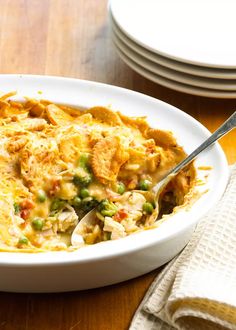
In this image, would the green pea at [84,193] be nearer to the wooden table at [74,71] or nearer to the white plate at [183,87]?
the wooden table at [74,71]

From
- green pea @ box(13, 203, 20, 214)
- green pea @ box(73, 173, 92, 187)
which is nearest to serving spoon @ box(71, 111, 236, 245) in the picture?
green pea @ box(73, 173, 92, 187)

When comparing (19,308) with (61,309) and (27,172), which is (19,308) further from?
(27,172)

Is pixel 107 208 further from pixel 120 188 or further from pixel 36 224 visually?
pixel 36 224

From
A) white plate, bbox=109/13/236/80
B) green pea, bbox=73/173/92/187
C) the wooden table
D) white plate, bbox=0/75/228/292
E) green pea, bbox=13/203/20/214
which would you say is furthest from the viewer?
white plate, bbox=109/13/236/80

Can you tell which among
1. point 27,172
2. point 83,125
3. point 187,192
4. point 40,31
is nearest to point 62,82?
point 83,125

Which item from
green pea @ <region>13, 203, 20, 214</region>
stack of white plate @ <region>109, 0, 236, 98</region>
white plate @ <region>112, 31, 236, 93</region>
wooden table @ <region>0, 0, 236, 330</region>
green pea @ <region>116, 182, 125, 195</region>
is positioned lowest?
wooden table @ <region>0, 0, 236, 330</region>

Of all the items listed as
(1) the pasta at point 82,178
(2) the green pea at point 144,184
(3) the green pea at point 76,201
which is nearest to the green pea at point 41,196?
(1) the pasta at point 82,178

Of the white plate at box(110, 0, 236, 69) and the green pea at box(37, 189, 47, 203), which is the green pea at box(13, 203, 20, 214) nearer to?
the green pea at box(37, 189, 47, 203)
